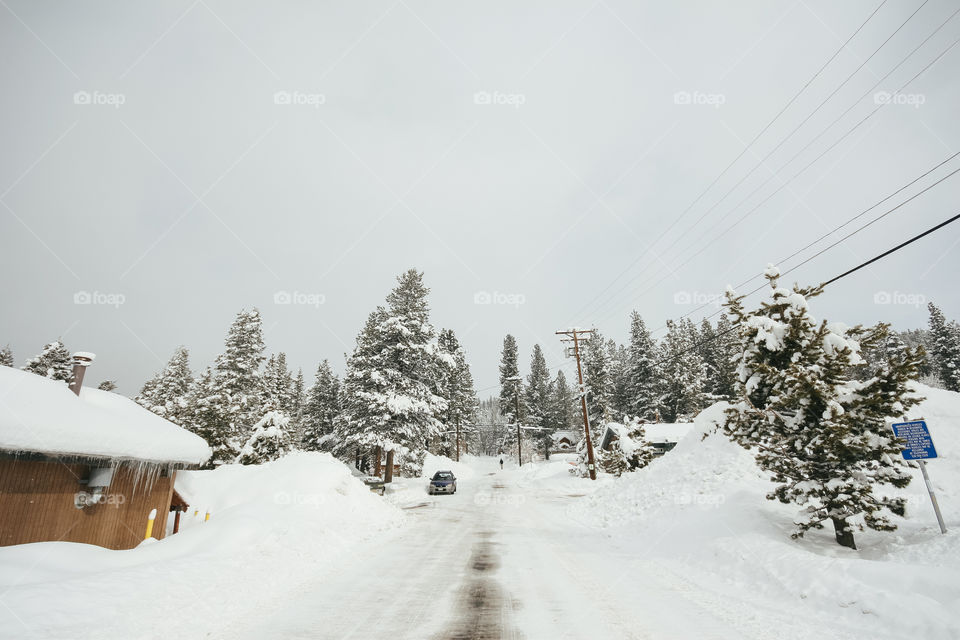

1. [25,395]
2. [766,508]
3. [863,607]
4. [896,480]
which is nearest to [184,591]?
[25,395]

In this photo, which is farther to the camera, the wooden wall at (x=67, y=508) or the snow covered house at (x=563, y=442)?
the snow covered house at (x=563, y=442)

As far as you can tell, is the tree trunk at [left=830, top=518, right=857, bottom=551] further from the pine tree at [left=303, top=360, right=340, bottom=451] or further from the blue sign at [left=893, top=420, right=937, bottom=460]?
the pine tree at [left=303, top=360, right=340, bottom=451]

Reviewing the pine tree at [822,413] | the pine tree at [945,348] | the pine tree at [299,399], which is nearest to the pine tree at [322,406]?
the pine tree at [299,399]

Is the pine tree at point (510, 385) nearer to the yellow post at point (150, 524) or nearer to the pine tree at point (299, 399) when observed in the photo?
the pine tree at point (299, 399)

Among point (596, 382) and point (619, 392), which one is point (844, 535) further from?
point (619, 392)

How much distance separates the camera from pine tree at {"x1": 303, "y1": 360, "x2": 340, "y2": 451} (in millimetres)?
50938

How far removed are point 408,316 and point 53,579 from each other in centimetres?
2579

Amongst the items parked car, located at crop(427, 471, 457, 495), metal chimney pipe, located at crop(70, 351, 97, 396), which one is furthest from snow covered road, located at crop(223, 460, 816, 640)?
parked car, located at crop(427, 471, 457, 495)

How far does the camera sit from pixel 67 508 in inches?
402

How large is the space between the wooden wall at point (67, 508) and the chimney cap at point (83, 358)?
3.23m

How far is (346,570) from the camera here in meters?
9.94

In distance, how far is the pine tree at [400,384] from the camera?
95.5 feet

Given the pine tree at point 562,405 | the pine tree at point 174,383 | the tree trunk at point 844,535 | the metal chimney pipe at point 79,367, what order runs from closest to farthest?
the tree trunk at point 844,535, the metal chimney pipe at point 79,367, the pine tree at point 174,383, the pine tree at point 562,405

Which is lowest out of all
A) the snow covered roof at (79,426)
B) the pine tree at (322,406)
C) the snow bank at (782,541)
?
the snow bank at (782,541)
